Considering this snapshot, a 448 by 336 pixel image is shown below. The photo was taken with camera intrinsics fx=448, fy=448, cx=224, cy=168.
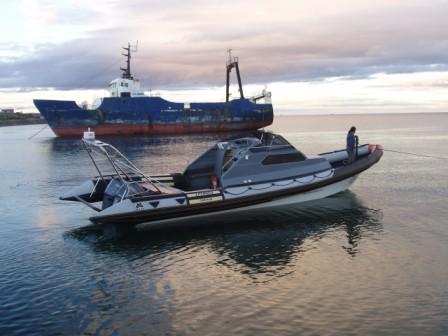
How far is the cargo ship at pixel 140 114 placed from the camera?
66875 mm

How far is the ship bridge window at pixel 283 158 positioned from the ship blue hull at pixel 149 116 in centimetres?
5218

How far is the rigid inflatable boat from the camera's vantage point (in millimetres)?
15688

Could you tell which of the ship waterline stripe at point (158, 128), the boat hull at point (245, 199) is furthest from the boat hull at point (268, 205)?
the ship waterline stripe at point (158, 128)

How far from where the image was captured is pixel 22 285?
11.5 m

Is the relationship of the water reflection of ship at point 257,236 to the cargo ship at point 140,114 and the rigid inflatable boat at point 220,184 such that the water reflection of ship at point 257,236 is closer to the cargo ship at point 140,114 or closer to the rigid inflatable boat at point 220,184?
the rigid inflatable boat at point 220,184

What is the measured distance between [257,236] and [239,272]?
3.34 metres

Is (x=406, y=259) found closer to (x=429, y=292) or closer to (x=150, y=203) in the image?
(x=429, y=292)

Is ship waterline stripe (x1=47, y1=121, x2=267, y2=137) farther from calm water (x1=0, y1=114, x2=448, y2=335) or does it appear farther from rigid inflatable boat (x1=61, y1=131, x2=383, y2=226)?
rigid inflatable boat (x1=61, y1=131, x2=383, y2=226)

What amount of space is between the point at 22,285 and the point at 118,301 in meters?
2.86

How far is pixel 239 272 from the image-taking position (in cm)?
1216

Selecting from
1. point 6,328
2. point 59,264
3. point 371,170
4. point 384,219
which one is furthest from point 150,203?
point 371,170

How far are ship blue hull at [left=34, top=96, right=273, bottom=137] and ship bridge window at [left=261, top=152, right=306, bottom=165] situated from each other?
52183 mm

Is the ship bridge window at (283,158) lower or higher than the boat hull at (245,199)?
higher

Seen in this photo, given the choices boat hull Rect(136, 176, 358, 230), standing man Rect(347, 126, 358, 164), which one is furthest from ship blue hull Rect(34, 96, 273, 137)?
boat hull Rect(136, 176, 358, 230)
